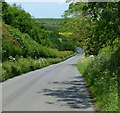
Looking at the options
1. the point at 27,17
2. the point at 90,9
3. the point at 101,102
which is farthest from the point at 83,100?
the point at 27,17

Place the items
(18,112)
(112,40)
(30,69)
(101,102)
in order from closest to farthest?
(18,112), (101,102), (112,40), (30,69)

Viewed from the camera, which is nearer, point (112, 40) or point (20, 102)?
point (20, 102)

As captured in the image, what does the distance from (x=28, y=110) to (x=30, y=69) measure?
971 inches

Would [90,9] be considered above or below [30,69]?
above

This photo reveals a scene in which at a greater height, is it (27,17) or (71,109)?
(27,17)

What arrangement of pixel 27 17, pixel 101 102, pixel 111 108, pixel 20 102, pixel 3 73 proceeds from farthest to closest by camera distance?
pixel 27 17 < pixel 3 73 < pixel 20 102 < pixel 101 102 < pixel 111 108

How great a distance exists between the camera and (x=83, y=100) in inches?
489

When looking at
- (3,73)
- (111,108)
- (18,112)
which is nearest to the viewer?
(111,108)

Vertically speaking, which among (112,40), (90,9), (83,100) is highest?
(90,9)

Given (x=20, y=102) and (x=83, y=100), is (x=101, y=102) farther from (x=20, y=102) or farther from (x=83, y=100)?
(x=20, y=102)

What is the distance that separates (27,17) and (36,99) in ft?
217

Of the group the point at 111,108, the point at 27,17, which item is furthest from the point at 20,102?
the point at 27,17

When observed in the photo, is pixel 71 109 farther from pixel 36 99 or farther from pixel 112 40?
pixel 112 40

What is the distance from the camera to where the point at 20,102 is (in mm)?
12016
